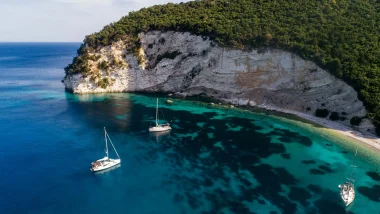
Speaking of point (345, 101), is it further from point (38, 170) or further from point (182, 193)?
point (38, 170)

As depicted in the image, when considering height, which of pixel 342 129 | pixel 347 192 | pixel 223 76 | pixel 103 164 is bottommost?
pixel 103 164

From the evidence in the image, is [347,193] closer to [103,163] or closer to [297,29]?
[103,163]

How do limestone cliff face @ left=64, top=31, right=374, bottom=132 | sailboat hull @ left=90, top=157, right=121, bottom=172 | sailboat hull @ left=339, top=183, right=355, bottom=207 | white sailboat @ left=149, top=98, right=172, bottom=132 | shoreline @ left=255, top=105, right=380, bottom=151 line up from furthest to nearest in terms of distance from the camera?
1. limestone cliff face @ left=64, top=31, right=374, bottom=132
2. white sailboat @ left=149, top=98, right=172, bottom=132
3. shoreline @ left=255, top=105, right=380, bottom=151
4. sailboat hull @ left=90, top=157, right=121, bottom=172
5. sailboat hull @ left=339, top=183, right=355, bottom=207

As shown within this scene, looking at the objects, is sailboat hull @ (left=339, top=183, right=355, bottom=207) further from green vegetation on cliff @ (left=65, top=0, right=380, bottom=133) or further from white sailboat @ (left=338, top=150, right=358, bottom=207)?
green vegetation on cliff @ (left=65, top=0, right=380, bottom=133)

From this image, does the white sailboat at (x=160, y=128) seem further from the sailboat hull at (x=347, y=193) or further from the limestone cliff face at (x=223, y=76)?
the sailboat hull at (x=347, y=193)

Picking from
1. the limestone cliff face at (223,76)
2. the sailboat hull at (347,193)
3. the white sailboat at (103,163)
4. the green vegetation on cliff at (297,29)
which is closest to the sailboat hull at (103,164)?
the white sailboat at (103,163)

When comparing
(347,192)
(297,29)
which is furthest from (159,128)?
(297,29)

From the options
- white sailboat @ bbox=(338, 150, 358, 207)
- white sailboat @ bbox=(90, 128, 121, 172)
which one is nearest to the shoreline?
white sailboat @ bbox=(338, 150, 358, 207)

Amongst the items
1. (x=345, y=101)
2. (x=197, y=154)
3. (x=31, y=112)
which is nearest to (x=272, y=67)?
(x=345, y=101)
